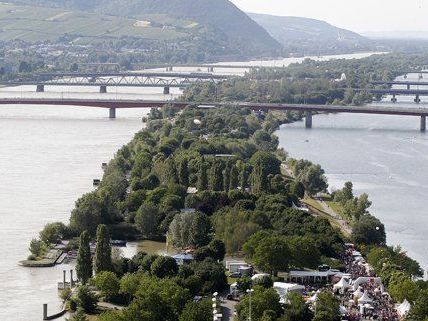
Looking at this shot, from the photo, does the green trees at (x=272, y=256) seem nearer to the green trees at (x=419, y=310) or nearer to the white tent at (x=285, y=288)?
the white tent at (x=285, y=288)

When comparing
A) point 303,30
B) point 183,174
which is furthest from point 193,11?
point 183,174

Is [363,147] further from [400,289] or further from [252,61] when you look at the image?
[252,61]

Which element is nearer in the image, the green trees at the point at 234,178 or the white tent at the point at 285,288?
the white tent at the point at 285,288

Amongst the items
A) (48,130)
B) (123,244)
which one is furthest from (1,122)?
(123,244)

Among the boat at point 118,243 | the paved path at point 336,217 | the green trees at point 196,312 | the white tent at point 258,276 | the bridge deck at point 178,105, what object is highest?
the bridge deck at point 178,105

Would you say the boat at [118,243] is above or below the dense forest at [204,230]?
below

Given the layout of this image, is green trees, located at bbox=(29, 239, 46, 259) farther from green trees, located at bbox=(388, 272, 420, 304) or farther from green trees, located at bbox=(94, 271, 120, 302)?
green trees, located at bbox=(388, 272, 420, 304)

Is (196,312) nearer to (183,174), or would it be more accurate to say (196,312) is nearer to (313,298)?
(313,298)

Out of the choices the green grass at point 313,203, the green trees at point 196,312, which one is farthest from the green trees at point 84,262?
the green grass at point 313,203
